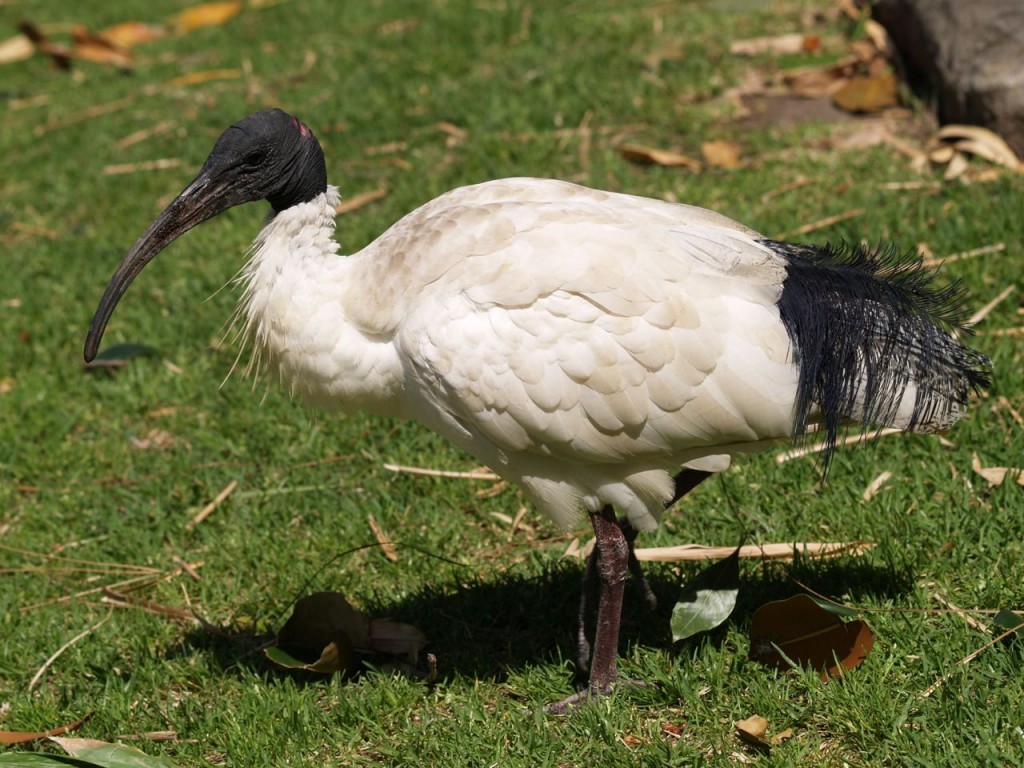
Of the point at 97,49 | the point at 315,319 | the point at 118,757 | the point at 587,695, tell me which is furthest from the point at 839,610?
the point at 97,49

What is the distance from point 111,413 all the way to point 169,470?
62 cm

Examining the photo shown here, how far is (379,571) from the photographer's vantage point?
4551mm

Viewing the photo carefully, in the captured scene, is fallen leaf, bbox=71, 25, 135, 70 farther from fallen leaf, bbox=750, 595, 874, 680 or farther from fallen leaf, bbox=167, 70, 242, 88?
fallen leaf, bbox=750, 595, 874, 680

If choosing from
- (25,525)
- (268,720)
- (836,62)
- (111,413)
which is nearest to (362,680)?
(268,720)

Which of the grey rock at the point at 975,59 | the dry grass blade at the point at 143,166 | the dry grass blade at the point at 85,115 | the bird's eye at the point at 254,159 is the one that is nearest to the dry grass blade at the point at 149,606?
the bird's eye at the point at 254,159

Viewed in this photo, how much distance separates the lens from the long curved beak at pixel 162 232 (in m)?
3.74

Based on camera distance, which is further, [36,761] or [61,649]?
[61,649]

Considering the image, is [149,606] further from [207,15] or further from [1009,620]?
[207,15]

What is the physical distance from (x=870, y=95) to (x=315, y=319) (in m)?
4.32

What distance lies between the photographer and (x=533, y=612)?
168 inches

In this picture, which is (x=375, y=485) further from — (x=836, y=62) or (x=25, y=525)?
(x=836, y=62)

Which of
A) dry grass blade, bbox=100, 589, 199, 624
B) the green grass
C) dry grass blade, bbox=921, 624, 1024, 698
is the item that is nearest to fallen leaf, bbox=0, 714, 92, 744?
the green grass

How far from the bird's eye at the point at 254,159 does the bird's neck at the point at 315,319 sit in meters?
0.18

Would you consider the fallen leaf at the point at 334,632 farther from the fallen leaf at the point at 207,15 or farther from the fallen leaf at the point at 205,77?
the fallen leaf at the point at 207,15
